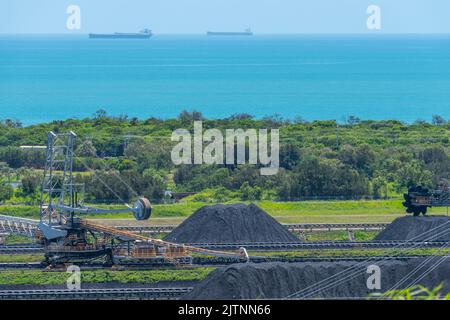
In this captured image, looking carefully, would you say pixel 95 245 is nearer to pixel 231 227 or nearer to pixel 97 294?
pixel 97 294

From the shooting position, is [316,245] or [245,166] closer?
[316,245]

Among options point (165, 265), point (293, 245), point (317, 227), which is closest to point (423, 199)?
point (317, 227)

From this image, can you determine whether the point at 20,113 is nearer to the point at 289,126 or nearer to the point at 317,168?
the point at 289,126

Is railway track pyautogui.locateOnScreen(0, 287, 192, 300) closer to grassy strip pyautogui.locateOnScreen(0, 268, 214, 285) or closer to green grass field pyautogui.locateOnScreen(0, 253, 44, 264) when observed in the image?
grassy strip pyautogui.locateOnScreen(0, 268, 214, 285)

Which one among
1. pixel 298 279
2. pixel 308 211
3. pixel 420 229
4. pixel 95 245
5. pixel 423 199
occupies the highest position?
pixel 423 199

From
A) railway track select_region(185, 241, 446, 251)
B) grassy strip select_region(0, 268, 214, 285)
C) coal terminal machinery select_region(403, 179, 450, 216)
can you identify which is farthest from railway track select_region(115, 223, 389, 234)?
grassy strip select_region(0, 268, 214, 285)

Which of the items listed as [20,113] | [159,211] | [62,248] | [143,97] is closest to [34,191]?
[159,211]
